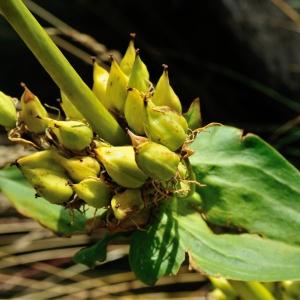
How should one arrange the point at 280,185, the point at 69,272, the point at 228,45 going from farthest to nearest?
the point at 228,45, the point at 69,272, the point at 280,185

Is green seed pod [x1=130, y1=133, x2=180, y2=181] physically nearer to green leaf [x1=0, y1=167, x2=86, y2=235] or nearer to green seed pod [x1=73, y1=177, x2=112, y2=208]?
green seed pod [x1=73, y1=177, x2=112, y2=208]

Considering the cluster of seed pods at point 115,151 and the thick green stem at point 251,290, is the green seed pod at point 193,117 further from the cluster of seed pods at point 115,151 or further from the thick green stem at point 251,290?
the thick green stem at point 251,290

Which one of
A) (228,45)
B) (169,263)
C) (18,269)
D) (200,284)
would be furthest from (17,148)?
(169,263)

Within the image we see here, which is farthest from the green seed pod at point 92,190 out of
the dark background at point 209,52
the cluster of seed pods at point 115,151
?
the dark background at point 209,52

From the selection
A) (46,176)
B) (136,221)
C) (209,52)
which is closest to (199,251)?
(136,221)

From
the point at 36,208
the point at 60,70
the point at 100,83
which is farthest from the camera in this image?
the point at 36,208

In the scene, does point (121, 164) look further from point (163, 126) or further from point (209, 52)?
point (209, 52)

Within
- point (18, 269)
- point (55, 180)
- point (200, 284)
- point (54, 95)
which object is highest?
point (54, 95)

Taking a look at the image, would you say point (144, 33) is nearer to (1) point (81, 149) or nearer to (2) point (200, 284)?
(2) point (200, 284)
